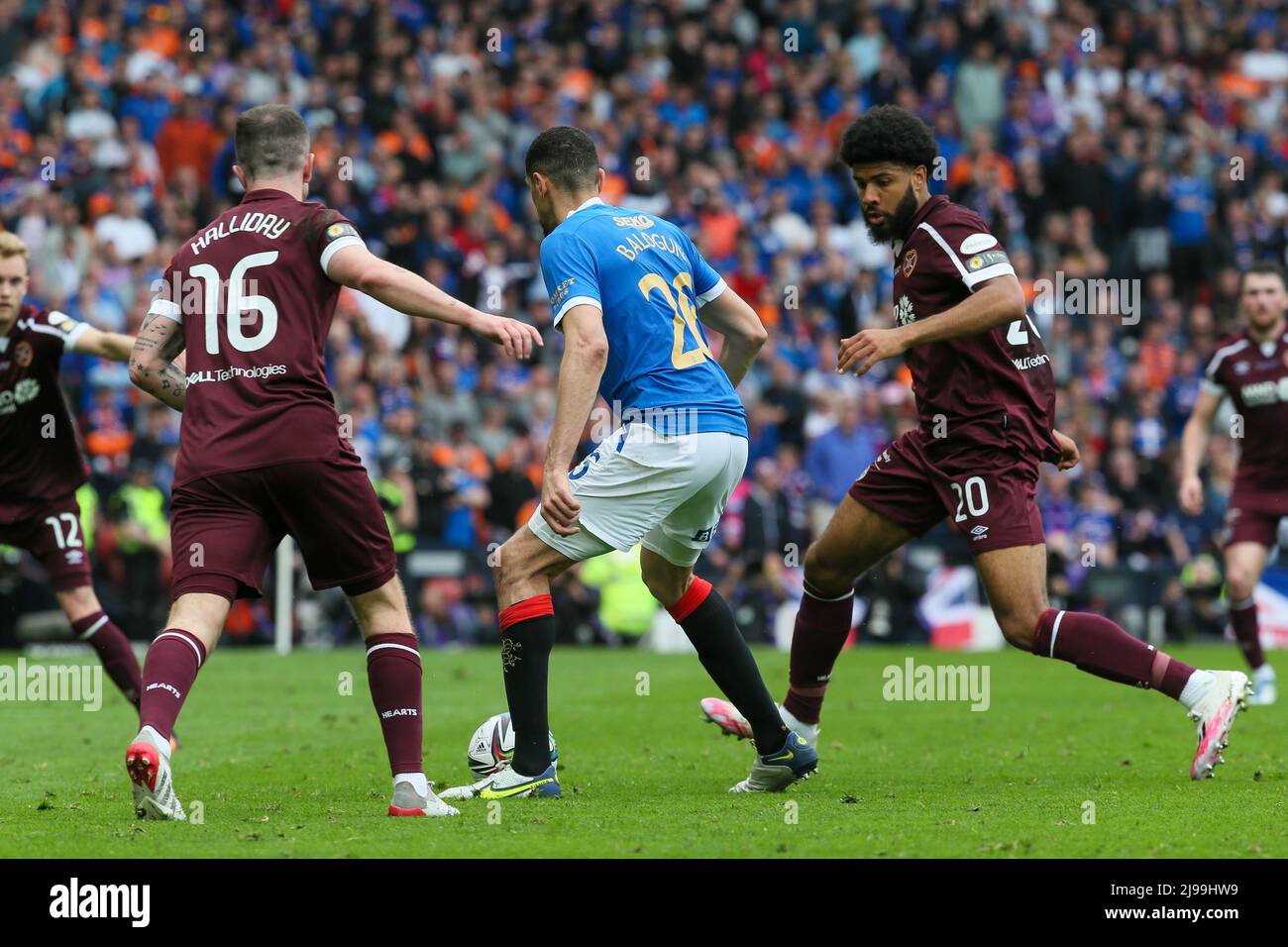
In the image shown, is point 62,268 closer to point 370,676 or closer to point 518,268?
point 518,268

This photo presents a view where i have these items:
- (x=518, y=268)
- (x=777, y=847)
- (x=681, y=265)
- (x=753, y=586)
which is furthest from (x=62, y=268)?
(x=777, y=847)

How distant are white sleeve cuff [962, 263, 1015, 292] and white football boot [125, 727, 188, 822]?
3525mm

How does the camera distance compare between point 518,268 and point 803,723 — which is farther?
point 518,268

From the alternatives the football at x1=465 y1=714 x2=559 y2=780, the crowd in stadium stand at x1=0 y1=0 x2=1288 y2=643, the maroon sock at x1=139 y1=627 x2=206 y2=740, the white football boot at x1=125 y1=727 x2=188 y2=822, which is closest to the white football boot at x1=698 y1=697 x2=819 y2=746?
the football at x1=465 y1=714 x2=559 y2=780

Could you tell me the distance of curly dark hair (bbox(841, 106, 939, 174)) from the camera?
24.4 feet

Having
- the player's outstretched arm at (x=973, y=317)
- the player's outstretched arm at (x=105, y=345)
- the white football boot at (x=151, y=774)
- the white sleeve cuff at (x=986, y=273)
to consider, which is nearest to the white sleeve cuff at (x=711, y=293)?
the player's outstretched arm at (x=973, y=317)

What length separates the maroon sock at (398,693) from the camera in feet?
21.6

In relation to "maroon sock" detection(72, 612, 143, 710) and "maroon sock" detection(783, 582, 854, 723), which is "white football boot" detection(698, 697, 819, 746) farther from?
"maroon sock" detection(72, 612, 143, 710)

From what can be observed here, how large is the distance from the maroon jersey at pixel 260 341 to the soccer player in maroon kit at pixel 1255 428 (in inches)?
270

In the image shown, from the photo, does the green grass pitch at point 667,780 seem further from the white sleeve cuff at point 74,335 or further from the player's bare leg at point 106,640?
the white sleeve cuff at point 74,335

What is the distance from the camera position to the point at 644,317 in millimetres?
7055
